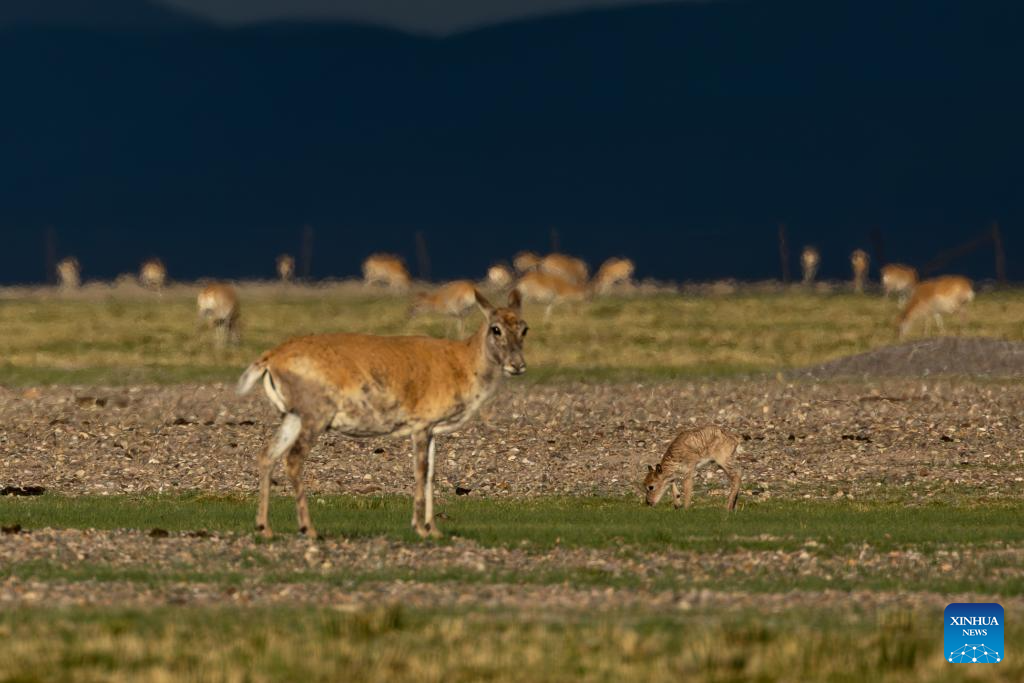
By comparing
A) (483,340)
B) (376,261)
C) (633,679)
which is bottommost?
(633,679)

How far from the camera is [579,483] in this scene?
91.0ft

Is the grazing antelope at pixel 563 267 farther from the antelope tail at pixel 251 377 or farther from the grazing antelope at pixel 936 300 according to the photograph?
the antelope tail at pixel 251 377

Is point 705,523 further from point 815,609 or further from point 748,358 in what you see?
point 748,358

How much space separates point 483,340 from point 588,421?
555 inches

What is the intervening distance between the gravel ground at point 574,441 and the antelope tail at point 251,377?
7.14 m

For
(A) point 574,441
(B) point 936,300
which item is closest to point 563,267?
(B) point 936,300

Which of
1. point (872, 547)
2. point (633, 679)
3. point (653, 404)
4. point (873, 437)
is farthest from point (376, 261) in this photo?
point (633, 679)

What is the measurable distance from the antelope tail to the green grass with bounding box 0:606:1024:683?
4.21 meters

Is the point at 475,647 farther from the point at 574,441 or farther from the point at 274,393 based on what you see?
the point at 574,441

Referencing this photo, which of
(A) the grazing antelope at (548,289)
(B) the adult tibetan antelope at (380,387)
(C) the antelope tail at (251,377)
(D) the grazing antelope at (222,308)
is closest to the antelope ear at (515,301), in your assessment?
(B) the adult tibetan antelope at (380,387)

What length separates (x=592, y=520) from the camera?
23406 millimetres

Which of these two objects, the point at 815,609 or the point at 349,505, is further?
the point at 349,505

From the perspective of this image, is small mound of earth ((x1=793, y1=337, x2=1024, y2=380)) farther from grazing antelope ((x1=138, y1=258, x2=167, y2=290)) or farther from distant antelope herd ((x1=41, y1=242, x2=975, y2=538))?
grazing antelope ((x1=138, y1=258, x2=167, y2=290))

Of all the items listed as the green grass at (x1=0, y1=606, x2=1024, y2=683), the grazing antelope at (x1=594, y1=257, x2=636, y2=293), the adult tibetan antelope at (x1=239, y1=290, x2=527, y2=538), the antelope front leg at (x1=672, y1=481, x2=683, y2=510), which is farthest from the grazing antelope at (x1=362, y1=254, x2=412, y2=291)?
the green grass at (x1=0, y1=606, x2=1024, y2=683)
